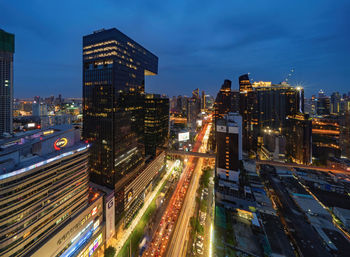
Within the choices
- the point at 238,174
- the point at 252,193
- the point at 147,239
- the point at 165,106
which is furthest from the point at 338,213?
the point at 165,106

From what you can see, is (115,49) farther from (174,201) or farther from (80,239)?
(174,201)

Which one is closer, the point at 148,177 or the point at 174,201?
the point at 174,201

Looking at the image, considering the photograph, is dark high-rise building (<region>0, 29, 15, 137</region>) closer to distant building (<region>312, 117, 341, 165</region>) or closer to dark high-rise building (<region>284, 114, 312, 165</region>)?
dark high-rise building (<region>284, 114, 312, 165</region>)

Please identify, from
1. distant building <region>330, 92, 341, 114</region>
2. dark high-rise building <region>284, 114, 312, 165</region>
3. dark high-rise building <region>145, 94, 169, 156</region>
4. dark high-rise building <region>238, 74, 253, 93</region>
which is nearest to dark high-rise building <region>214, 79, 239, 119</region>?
dark high-rise building <region>238, 74, 253, 93</region>

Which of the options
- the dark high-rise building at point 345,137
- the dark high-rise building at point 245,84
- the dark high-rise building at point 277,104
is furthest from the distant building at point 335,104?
the dark high-rise building at point 245,84

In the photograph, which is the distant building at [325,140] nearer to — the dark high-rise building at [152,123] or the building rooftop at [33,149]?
the dark high-rise building at [152,123]

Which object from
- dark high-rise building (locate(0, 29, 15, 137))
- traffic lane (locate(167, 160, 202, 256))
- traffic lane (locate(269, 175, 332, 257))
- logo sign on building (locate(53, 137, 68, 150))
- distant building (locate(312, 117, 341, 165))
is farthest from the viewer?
dark high-rise building (locate(0, 29, 15, 137))

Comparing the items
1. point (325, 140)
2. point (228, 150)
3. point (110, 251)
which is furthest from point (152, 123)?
point (325, 140)
